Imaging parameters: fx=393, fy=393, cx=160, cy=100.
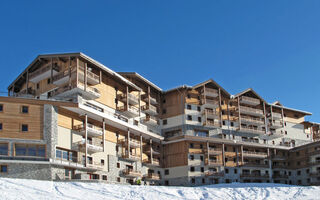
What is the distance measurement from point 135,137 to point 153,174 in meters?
6.88

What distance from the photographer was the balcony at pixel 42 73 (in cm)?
5178

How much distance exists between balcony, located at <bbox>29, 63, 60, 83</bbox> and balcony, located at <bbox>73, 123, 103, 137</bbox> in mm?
8716

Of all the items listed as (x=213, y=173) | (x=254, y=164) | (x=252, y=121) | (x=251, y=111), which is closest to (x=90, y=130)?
(x=213, y=173)

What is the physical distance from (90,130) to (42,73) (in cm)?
1075

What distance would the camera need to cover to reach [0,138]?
134 feet

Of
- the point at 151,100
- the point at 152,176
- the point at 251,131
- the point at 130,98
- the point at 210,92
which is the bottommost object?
the point at 152,176

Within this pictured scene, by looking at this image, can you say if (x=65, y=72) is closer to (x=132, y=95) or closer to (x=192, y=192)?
(x=132, y=95)

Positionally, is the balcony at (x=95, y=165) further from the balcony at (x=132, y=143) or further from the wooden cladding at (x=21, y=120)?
the wooden cladding at (x=21, y=120)

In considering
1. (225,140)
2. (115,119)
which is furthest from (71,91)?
(225,140)

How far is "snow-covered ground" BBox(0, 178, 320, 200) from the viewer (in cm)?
3039

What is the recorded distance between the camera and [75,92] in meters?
49.5

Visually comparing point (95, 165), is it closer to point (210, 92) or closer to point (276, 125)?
point (210, 92)

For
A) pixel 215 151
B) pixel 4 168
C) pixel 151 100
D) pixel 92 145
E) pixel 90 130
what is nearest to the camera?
pixel 4 168

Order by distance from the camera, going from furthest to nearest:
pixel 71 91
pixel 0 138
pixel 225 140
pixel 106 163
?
1. pixel 225 140
2. pixel 106 163
3. pixel 71 91
4. pixel 0 138
